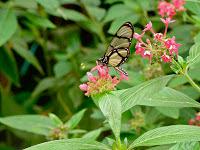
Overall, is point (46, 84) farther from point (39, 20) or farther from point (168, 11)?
point (168, 11)

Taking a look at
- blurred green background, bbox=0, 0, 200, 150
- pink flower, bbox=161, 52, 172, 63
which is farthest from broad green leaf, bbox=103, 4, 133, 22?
pink flower, bbox=161, 52, 172, 63

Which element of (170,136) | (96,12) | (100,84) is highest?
(96,12)

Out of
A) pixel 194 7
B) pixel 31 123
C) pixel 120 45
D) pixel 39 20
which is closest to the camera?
pixel 120 45

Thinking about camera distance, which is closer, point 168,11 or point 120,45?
point 120,45

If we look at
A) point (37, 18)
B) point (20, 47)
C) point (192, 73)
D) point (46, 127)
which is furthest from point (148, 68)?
point (20, 47)

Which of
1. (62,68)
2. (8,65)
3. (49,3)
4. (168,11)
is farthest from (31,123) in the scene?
(8,65)

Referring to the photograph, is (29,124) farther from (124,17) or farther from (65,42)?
(65,42)

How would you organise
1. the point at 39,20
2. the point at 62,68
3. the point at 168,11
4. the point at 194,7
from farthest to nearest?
1. the point at 62,68
2. the point at 39,20
3. the point at 194,7
4. the point at 168,11
